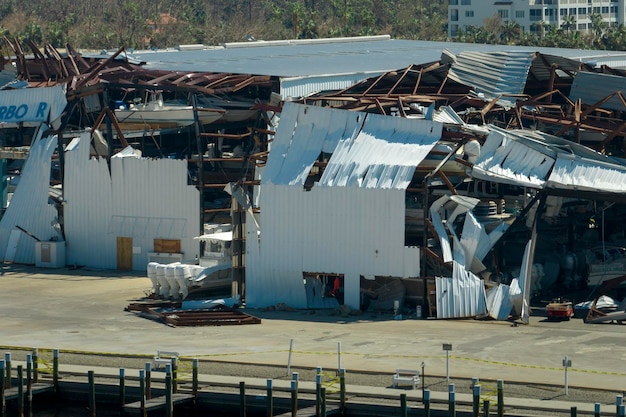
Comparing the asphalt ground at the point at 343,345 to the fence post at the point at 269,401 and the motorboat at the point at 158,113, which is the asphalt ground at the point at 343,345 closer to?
the fence post at the point at 269,401

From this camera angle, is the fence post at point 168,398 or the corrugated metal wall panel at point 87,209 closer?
the fence post at point 168,398

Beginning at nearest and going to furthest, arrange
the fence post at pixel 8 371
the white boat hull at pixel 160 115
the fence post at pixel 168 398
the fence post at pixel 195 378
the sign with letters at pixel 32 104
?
the fence post at pixel 168 398 → the fence post at pixel 195 378 → the fence post at pixel 8 371 → the sign with letters at pixel 32 104 → the white boat hull at pixel 160 115

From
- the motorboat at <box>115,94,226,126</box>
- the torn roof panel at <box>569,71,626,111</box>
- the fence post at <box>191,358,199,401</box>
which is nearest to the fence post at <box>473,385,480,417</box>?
the fence post at <box>191,358,199,401</box>

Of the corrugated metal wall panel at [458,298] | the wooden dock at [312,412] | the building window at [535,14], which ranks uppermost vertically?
the building window at [535,14]

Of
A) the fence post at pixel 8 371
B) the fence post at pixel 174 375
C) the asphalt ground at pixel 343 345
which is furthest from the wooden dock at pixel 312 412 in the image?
the fence post at pixel 8 371

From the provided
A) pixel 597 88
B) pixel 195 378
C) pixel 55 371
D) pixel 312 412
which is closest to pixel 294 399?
pixel 312 412

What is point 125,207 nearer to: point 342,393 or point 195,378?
point 195,378

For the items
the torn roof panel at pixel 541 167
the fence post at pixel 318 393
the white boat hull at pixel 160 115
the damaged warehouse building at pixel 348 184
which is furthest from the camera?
the white boat hull at pixel 160 115
